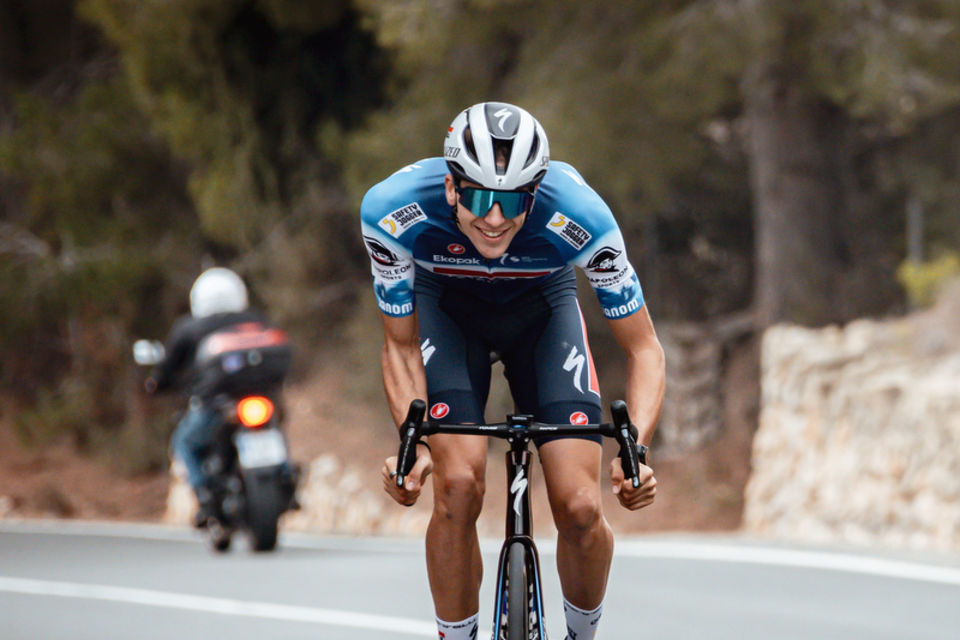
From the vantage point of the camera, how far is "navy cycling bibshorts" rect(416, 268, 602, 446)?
493 cm

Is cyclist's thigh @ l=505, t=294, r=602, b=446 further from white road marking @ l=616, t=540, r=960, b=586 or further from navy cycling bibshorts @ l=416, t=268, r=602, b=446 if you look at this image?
white road marking @ l=616, t=540, r=960, b=586

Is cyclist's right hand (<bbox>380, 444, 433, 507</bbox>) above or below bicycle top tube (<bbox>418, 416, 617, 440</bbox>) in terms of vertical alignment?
below

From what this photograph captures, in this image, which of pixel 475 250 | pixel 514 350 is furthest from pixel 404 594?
pixel 475 250

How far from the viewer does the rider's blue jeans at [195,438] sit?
10.1 m

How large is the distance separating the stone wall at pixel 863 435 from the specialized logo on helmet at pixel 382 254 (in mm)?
7293

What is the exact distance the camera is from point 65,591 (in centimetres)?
887

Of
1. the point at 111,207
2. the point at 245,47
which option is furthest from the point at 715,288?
the point at 111,207

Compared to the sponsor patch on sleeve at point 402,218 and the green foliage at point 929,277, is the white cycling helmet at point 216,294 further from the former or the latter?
the green foliage at point 929,277

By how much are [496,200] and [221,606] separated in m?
4.25

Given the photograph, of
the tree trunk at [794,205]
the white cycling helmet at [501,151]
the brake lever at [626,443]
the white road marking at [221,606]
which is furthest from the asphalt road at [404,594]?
the tree trunk at [794,205]

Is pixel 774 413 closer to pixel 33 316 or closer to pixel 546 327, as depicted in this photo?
pixel 546 327

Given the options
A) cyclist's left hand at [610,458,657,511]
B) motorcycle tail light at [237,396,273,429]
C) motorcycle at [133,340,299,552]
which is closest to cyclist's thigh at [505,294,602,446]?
cyclist's left hand at [610,458,657,511]

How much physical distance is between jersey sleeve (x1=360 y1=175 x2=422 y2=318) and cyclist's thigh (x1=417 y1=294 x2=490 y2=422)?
0.14 m

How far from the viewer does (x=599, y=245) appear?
15.9ft
